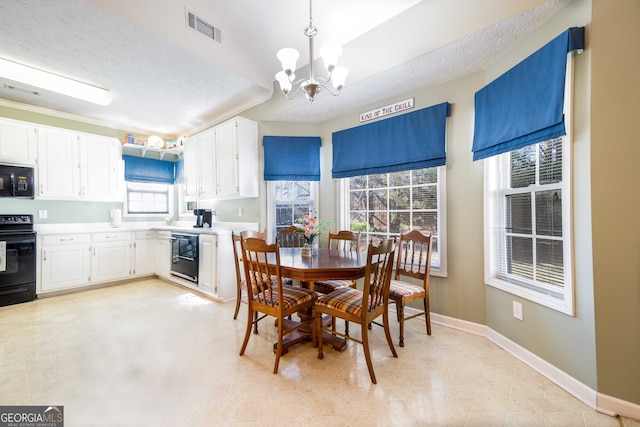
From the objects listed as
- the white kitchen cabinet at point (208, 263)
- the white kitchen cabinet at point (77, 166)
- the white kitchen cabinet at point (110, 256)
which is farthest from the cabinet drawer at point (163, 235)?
the white kitchen cabinet at point (208, 263)

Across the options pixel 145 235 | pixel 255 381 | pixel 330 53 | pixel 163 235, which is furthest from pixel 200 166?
pixel 255 381

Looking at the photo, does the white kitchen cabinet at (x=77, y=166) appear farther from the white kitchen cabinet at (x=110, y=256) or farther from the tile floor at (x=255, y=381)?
the tile floor at (x=255, y=381)

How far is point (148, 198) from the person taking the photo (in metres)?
5.04

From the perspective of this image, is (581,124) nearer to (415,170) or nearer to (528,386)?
(415,170)

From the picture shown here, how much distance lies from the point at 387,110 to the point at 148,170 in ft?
14.7

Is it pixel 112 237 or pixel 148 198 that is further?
pixel 148 198

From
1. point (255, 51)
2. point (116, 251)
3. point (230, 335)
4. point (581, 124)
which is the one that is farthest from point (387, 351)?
point (116, 251)

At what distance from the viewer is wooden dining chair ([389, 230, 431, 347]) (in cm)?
232

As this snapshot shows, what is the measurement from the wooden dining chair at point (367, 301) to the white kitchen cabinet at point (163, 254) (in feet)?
10.9

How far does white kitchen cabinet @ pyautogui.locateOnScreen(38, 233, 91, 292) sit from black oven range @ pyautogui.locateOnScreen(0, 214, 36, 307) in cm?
11

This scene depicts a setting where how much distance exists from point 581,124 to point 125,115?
216 inches

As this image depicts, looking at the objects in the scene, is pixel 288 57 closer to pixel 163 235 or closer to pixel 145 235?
pixel 163 235

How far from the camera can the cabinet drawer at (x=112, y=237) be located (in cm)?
400

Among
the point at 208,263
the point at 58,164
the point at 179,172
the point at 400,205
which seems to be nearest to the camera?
the point at 400,205
